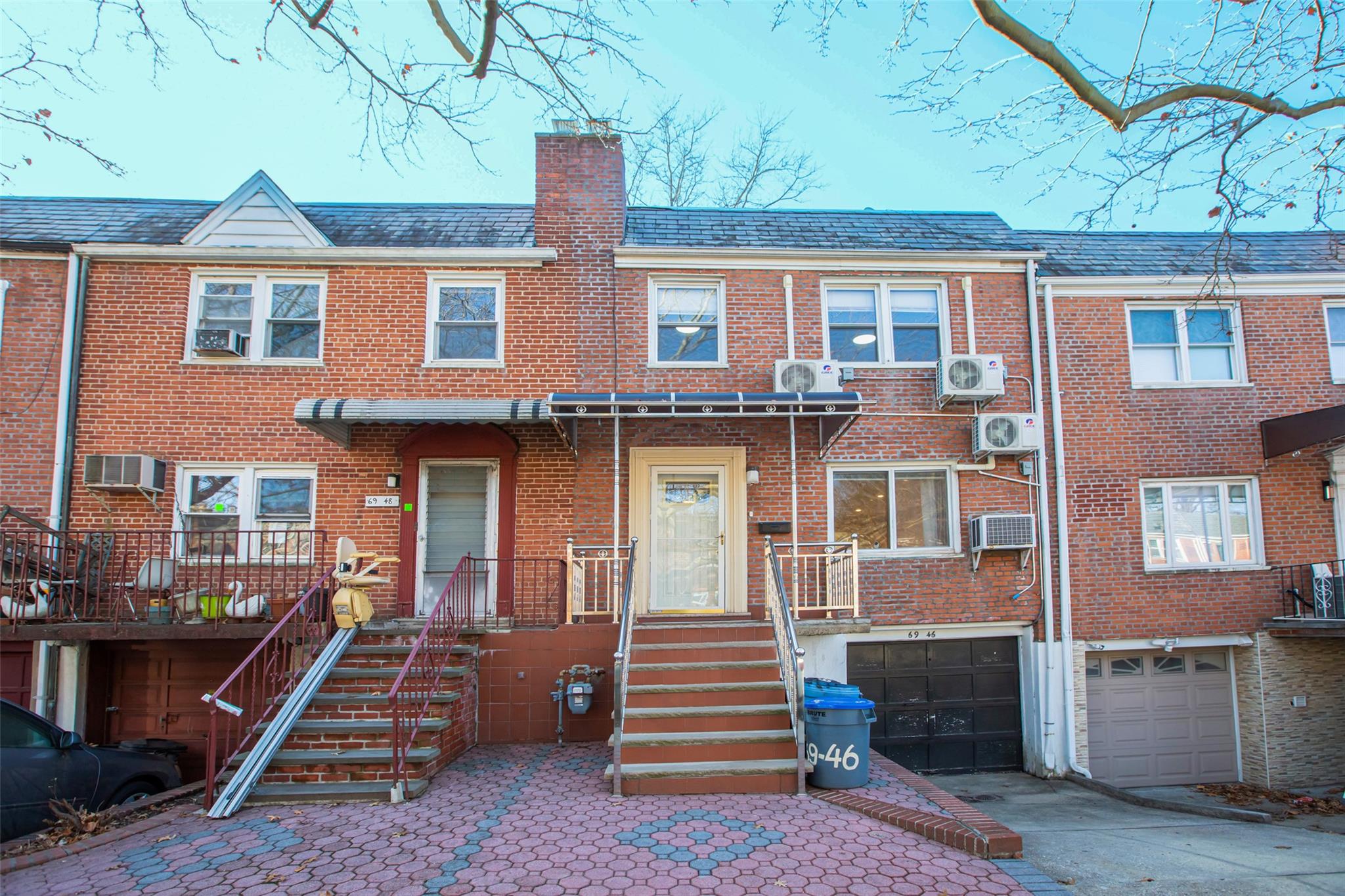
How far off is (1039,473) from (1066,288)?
2.68m

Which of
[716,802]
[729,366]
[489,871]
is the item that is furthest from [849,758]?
[729,366]

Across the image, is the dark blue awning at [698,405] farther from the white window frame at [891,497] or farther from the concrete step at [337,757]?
the concrete step at [337,757]

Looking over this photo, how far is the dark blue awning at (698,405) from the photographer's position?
29.2 feet

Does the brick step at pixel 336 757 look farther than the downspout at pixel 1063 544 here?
No

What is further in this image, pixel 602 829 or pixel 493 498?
pixel 493 498

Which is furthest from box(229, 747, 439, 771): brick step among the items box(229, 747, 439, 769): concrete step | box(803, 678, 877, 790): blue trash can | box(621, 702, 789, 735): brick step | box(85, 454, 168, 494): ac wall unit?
box(85, 454, 168, 494): ac wall unit

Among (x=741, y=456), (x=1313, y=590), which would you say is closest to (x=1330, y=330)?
(x=1313, y=590)

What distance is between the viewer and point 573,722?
892cm

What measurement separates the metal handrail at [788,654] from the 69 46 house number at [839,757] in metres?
0.21

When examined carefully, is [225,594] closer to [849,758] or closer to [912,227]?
[849,758]

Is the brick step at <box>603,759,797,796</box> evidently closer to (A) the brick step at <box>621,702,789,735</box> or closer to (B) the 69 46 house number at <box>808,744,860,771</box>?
(B) the 69 46 house number at <box>808,744,860,771</box>

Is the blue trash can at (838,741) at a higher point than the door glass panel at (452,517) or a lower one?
lower

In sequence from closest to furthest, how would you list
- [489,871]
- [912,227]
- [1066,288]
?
[489,871], [1066,288], [912,227]

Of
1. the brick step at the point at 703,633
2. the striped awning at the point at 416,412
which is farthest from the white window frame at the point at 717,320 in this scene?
the brick step at the point at 703,633
